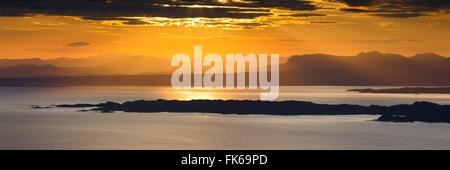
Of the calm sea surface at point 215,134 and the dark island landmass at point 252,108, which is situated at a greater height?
the dark island landmass at point 252,108

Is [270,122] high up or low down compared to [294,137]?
up

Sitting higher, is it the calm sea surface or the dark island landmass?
the dark island landmass

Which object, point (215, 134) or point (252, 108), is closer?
point (215, 134)

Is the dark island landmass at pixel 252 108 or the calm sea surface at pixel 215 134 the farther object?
the dark island landmass at pixel 252 108

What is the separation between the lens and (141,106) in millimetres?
129000

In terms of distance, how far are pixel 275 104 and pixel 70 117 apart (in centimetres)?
4725

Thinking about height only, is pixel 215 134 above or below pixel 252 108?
below

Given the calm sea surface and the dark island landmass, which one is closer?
the calm sea surface
